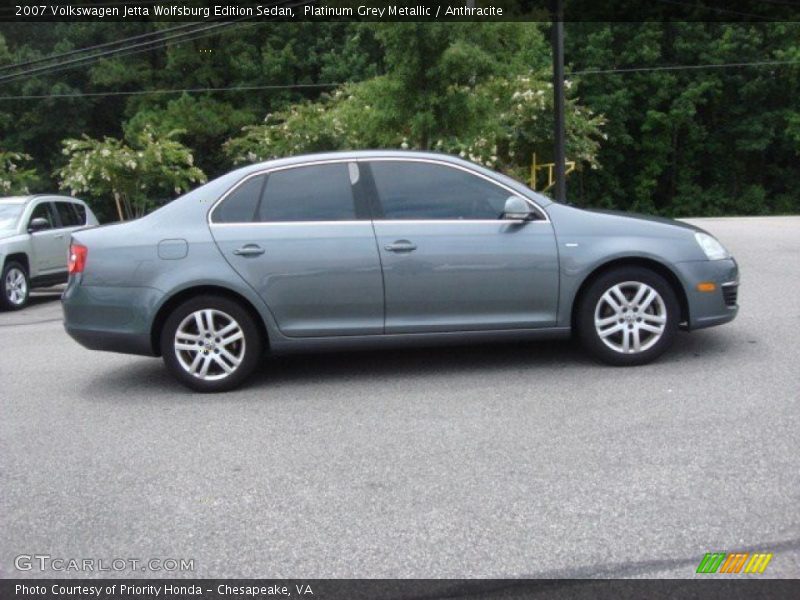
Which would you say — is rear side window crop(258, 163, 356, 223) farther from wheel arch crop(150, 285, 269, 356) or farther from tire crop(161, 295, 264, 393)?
tire crop(161, 295, 264, 393)

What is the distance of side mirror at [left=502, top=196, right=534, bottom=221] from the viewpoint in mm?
6324

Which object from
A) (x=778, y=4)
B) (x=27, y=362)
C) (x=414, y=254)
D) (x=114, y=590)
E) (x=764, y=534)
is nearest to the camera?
(x=114, y=590)

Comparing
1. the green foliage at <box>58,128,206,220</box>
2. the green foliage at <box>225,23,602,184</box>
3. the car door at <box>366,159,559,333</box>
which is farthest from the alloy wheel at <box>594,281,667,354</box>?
the green foliage at <box>58,128,206,220</box>

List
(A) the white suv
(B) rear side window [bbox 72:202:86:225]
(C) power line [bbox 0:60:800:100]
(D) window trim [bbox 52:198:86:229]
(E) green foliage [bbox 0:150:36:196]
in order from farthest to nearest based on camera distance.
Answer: (C) power line [bbox 0:60:800:100] → (E) green foliage [bbox 0:150:36:196] → (B) rear side window [bbox 72:202:86:225] → (D) window trim [bbox 52:198:86:229] → (A) the white suv

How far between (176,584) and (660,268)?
4323 mm

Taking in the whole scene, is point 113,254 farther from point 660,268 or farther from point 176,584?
point 660,268

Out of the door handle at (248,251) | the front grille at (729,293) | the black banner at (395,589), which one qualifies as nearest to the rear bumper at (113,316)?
the door handle at (248,251)

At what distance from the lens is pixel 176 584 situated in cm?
351

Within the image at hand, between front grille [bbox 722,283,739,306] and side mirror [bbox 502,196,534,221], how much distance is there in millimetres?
1561

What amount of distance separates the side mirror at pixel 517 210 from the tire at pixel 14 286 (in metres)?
9.40

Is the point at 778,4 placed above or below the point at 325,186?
above

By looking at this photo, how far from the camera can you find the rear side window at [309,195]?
6.43 m

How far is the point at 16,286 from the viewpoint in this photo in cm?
1344

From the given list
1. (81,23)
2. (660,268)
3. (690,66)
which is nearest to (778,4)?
(690,66)
